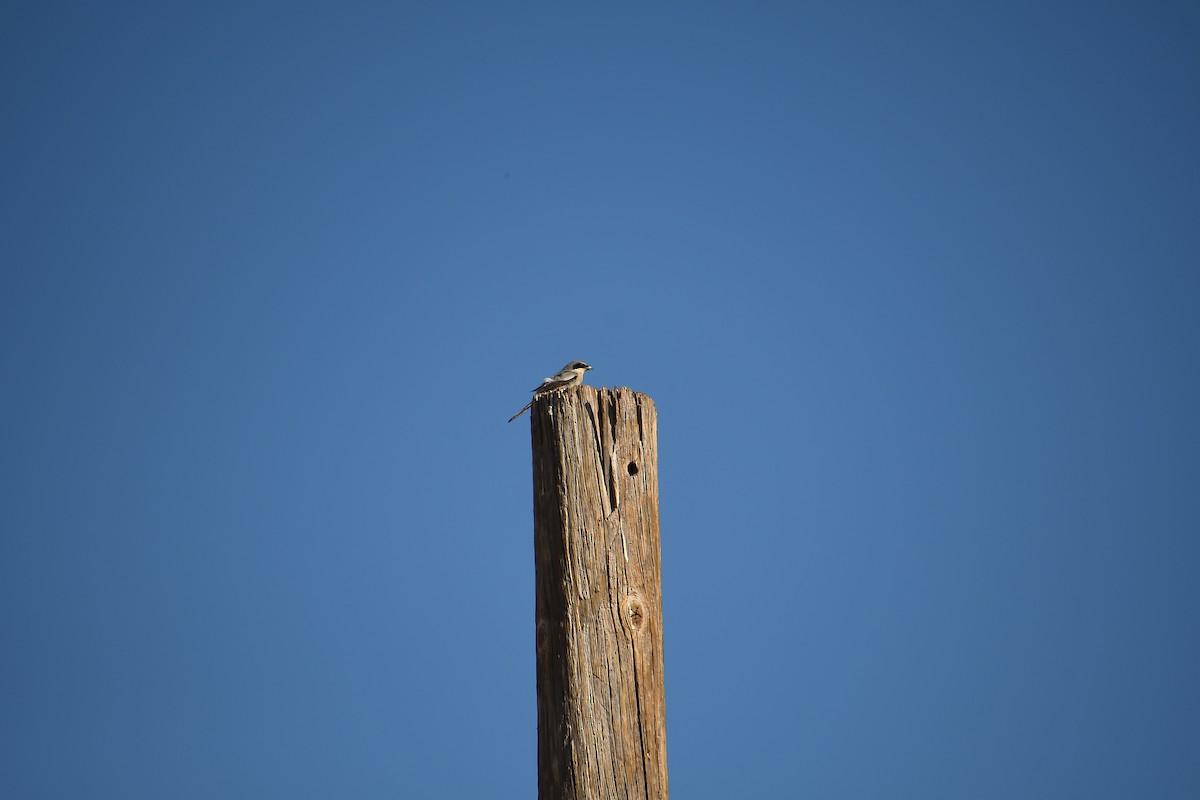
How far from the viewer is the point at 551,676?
409 cm

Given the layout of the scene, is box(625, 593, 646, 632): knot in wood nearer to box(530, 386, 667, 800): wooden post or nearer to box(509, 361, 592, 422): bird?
box(530, 386, 667, 800): wooden post

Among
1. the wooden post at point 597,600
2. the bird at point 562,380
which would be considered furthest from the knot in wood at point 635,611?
the bird at point 562,380

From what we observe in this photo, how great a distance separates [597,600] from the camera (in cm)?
405

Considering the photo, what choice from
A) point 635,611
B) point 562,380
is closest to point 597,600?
point 635,611

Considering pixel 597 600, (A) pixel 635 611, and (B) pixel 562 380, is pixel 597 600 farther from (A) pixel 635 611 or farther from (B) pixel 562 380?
(B) pixel 562 380

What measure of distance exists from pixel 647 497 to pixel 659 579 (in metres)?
0.35

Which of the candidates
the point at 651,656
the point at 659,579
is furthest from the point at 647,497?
the point at 651,656

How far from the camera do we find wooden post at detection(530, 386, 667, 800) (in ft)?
13.0

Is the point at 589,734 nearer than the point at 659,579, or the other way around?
the point at 589,734

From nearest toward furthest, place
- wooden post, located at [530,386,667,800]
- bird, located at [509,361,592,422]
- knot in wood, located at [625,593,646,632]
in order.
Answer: wooden post, located at [530,386,667,800]
knot in wood, located at [625,593,646,632]
bird, located at [509,361,592,422]

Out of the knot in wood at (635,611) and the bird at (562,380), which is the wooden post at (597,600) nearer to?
the knot in wood at (635,611)

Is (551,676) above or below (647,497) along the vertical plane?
below

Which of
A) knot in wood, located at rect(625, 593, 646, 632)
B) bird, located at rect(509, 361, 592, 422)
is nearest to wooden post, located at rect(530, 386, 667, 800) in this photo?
knot in wood, located at rect(625, 593, 646, 632)

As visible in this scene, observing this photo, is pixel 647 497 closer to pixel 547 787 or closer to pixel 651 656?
pixel 651 656
